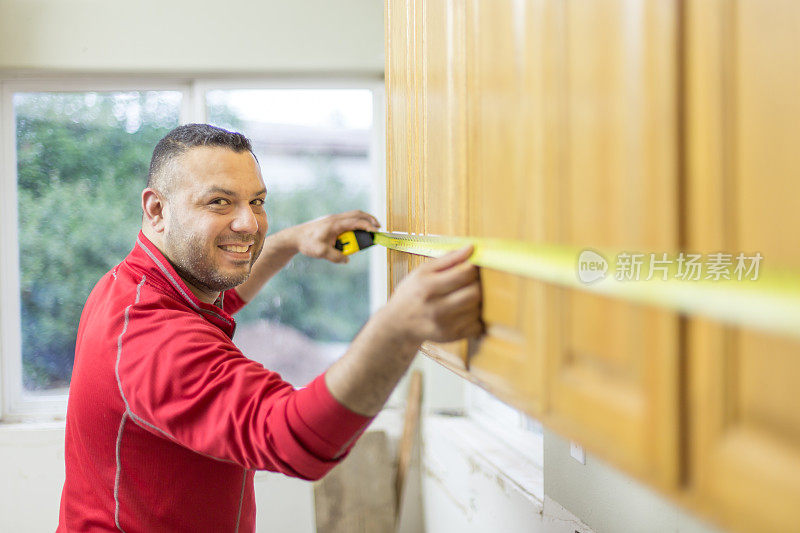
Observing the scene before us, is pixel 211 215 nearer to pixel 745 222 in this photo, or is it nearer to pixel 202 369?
pixel 202 369

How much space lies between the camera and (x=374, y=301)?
309 centimetres

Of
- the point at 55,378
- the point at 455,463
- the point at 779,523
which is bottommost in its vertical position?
the point at 455,463

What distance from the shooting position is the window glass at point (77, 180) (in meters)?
2.93

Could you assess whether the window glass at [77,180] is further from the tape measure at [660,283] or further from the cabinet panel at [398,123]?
the tape measure at [660,283]

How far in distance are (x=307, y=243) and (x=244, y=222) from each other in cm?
29

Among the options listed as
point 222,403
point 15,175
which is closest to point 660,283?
point 222,403

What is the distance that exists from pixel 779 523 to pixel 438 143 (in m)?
0.72

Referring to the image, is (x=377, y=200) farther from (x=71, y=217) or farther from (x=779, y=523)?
(x=779, y=523)

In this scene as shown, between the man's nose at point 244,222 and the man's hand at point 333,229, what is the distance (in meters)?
0.23

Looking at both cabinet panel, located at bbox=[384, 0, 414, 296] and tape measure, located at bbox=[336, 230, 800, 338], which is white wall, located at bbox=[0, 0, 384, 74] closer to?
cabinet panel, located at bbox=[384, 0, 414, 296]

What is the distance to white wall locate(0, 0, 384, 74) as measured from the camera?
272 centimetres

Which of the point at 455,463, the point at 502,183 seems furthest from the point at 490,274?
the point at 455,463

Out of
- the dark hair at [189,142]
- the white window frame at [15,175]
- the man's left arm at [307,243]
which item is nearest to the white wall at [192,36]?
the white window frame at [15,175]

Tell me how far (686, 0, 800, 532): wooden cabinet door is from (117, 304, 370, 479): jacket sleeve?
54 cm
